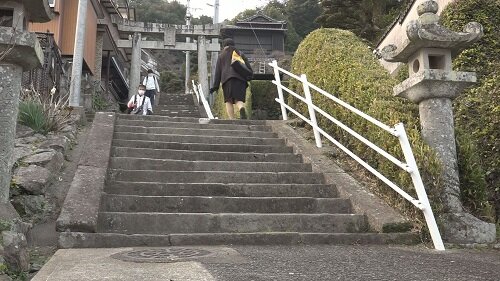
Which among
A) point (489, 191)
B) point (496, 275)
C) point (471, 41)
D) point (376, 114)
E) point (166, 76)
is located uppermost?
point (166, 76)

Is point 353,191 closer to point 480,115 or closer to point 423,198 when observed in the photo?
point 423,198

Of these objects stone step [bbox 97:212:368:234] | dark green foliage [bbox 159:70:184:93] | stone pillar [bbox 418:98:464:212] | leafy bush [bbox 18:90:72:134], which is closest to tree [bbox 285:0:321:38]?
dark green foliage [bbox 159:70:184:93]

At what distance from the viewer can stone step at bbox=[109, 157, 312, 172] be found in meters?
5.29

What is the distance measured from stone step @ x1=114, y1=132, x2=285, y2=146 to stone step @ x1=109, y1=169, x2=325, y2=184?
140cm

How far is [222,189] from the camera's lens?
4836 millimetres

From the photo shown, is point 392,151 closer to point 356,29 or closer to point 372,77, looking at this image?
point 372,77

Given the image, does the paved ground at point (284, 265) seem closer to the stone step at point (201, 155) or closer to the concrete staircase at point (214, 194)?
the concrete staircase at point (214, 194)

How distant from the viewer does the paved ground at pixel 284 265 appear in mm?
2674

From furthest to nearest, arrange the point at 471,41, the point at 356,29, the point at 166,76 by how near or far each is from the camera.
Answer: the point at 166,76
the point at 356,29
the point at 471,41

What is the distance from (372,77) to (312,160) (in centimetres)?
130

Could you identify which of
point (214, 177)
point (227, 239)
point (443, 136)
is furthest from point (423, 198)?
point (214, 177)

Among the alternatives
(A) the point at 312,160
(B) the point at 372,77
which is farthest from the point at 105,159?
(B) the point at 372,77

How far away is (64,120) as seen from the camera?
6348mm

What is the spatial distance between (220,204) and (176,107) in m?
12.7
